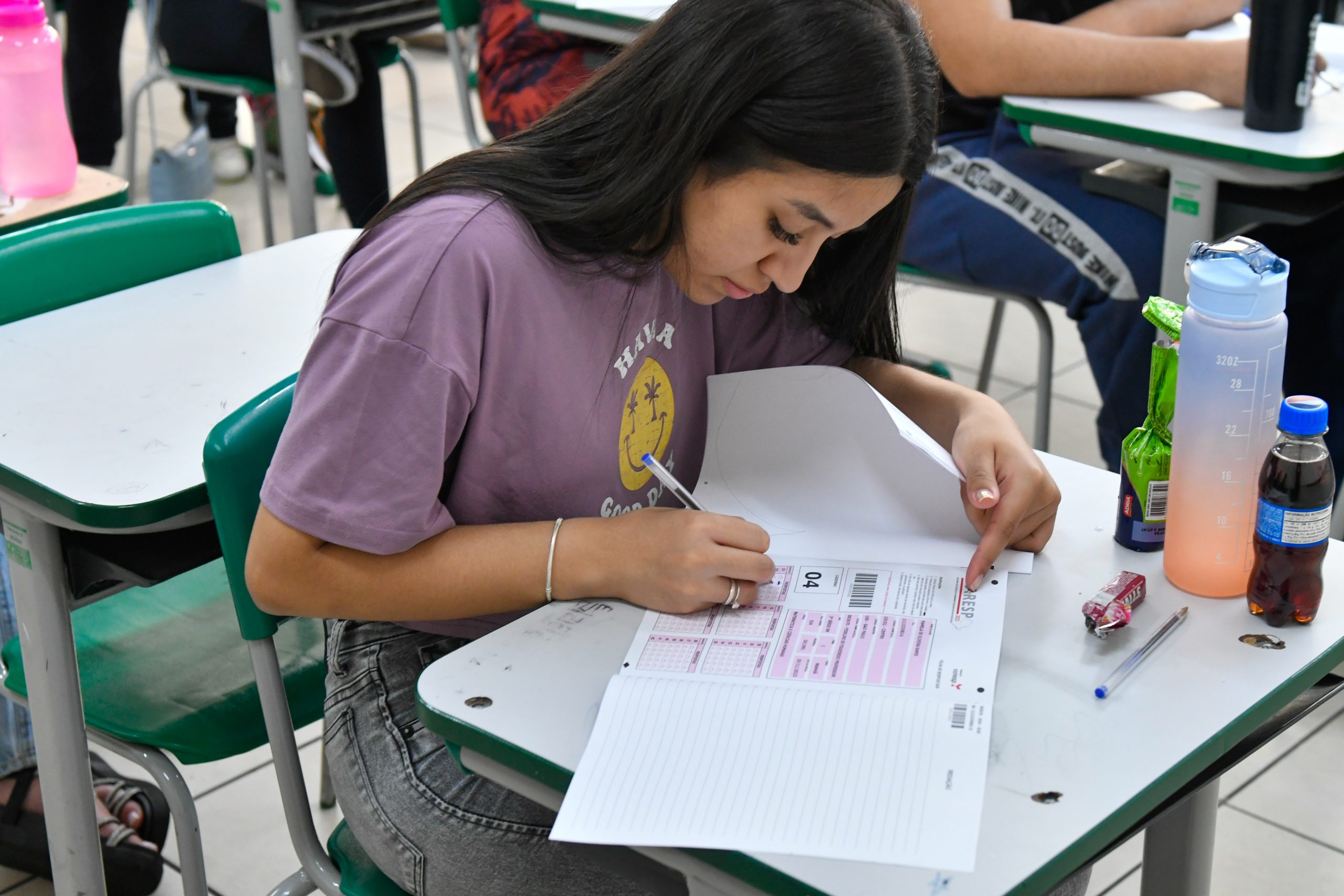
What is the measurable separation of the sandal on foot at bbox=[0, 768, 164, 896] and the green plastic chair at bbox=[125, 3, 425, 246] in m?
1.70

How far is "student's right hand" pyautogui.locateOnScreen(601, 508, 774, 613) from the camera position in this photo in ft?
2.98

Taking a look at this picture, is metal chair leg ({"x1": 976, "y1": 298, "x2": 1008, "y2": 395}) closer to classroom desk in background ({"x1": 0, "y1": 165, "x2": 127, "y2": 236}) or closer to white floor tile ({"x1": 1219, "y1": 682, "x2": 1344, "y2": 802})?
white floor tile ({"x1": 1219, "y1": 682, "x2": 1344, "y2": 802})

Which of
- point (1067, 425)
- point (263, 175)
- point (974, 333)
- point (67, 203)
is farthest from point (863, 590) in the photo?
point (263, 175)

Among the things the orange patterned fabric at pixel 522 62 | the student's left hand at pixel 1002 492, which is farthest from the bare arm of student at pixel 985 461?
the orange patterned fabric at pixel 522 62

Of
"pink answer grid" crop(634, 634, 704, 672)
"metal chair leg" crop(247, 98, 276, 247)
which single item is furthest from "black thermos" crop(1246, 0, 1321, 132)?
"metal chair leg" crop(247, 98, 276, 247)

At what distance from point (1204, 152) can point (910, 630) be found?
45.0 inches

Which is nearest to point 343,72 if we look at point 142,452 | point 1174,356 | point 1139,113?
point 1139,113

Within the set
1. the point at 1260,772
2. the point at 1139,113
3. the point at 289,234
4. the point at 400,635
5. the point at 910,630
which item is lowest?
the point at 1260,772

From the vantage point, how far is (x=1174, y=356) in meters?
0.94

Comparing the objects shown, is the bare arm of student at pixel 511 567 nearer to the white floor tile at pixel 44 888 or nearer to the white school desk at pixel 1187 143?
the white floor tile at pixel 44 888

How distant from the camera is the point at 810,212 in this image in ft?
3.20

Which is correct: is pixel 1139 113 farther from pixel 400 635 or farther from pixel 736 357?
pixel 400 635

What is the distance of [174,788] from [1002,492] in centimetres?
78

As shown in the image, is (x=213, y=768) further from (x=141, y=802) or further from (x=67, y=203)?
(x=67, y=203)
